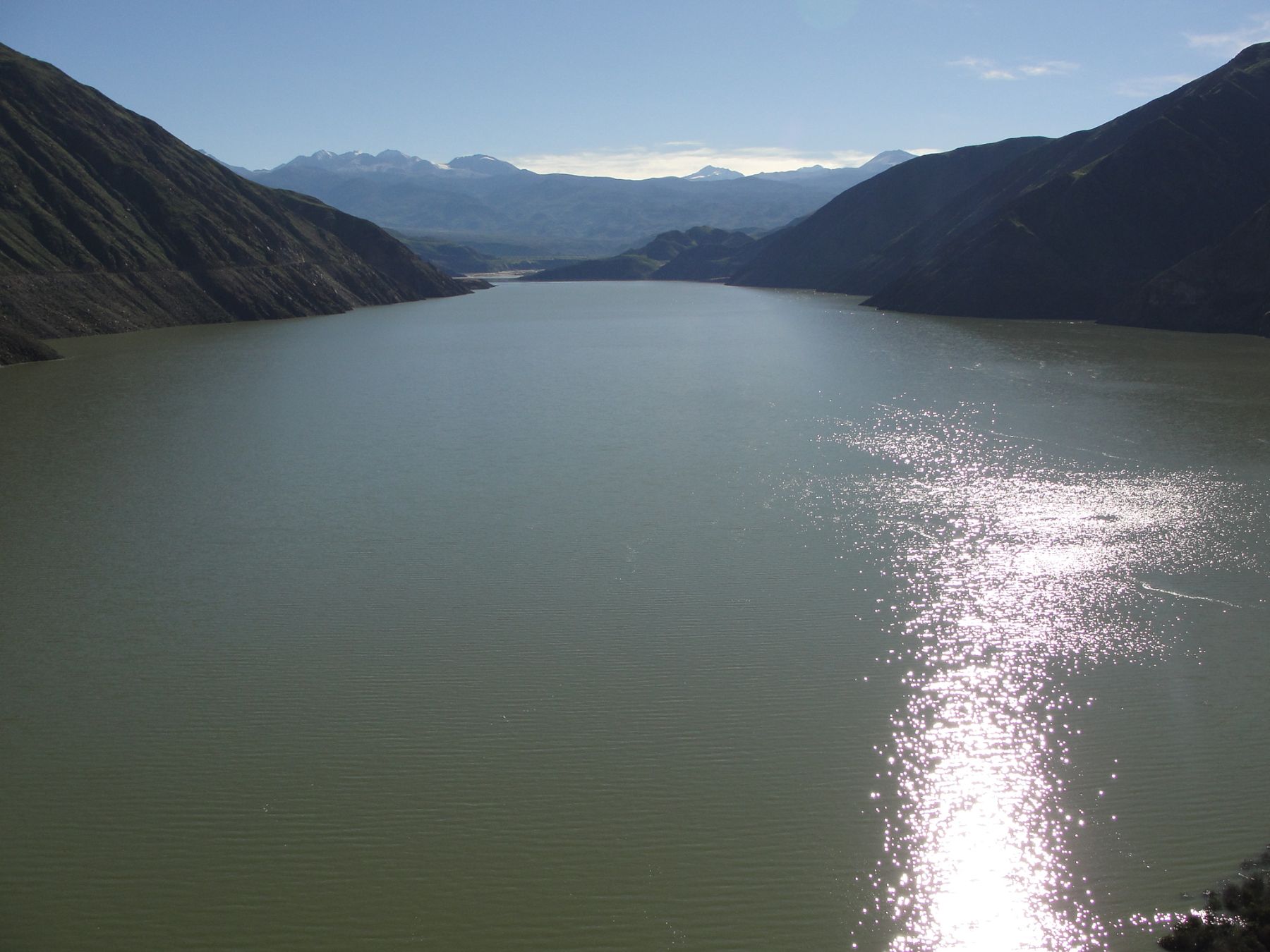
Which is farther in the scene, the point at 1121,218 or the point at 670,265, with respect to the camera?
the point at 670,265

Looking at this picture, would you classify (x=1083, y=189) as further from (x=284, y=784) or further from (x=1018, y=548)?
(x=284, y=784)

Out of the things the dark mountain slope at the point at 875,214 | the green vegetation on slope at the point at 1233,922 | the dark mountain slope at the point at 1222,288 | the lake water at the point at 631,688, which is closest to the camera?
the green vegetation on slope at the point at 1233,922

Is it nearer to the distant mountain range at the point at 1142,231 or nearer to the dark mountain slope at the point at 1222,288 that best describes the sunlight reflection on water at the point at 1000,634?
the dark mountain slope at the point at 1222,288

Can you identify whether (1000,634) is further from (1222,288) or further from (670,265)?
(670,265)

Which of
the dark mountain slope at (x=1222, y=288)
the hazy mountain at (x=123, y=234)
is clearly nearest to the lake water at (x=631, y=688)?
the dark mountain slope at (x=1222, y=288)

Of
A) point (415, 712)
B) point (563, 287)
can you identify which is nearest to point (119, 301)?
point (415, 712)

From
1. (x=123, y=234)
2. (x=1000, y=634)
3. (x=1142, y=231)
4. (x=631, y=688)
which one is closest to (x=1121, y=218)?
(x=1142, y=231)
